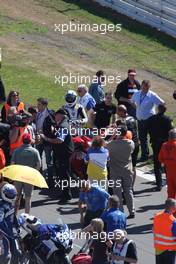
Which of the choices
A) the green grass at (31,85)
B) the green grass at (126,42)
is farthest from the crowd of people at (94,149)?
the green grass at (126,42)

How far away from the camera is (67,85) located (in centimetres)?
2902

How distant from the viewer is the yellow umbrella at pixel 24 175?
62.2 ft

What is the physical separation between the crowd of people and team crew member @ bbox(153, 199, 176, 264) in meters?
0.02

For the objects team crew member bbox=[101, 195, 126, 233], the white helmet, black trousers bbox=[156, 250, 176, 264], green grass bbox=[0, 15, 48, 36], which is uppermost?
team crew member bbox=[101, 195, 126, 233]

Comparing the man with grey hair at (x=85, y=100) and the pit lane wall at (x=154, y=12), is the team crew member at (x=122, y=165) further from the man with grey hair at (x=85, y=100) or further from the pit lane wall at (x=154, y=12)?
the pit lane wall at (x=154, y=12)

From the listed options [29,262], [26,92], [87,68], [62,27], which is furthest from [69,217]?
[62,27]

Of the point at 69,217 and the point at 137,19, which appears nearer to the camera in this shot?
the point at 69,217

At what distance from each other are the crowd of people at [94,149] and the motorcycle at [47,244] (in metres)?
0.45

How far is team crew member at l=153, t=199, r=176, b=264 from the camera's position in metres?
17.6

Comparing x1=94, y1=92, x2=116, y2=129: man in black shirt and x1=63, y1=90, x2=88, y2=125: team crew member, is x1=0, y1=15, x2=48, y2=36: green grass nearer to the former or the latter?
x1=94, y1=92, x2=116, y2=129: man in black shirt

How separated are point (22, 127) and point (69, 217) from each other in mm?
2007

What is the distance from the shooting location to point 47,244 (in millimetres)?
17438

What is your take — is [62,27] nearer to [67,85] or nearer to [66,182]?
[67,85]

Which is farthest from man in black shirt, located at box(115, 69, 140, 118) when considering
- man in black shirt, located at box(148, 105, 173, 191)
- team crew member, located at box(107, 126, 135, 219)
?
team crew member, located at box(107, 126, 135, 219)
